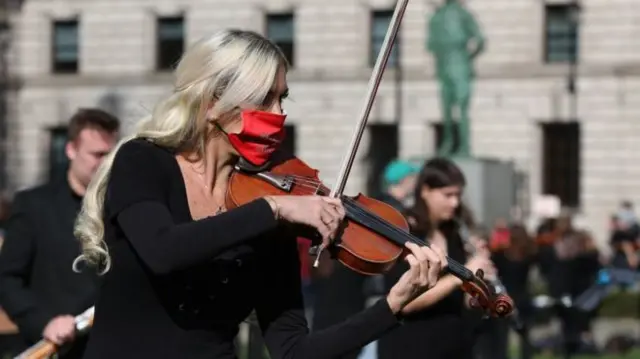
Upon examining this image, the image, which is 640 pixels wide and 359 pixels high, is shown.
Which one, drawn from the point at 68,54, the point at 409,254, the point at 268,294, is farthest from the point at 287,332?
the point at 68,54

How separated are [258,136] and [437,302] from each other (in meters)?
3.12

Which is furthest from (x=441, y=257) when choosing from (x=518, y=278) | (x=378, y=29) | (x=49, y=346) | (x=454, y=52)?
(x=378, y=29)

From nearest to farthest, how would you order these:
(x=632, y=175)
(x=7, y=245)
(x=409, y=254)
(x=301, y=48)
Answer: (x=409, y=254) < (x=7, y=245) < (x=632, y=175) < (x=301, y=48)

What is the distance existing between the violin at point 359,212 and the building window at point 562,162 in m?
37.4

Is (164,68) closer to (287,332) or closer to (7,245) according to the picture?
(7,245)

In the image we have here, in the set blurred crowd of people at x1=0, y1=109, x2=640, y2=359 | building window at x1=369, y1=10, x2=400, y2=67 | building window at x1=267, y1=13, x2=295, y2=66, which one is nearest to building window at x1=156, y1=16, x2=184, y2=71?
building window at x1=267, y1=13, x2=295, y2=66

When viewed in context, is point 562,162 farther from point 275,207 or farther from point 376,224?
point 275,207

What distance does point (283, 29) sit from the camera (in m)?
44.9

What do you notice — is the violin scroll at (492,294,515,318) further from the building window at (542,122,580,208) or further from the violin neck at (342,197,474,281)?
the building window at (542,122,580,208)

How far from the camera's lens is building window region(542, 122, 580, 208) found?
4166 centimetres

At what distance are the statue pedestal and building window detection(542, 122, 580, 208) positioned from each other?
9.39 m

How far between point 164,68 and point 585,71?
36.7 ft

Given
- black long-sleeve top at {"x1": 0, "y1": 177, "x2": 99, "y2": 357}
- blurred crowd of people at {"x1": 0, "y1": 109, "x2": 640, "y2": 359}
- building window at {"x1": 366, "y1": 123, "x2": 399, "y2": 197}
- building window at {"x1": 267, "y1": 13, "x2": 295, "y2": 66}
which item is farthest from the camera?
building window at {"x1": 267, "y1": 13, "x2": 295, "y2": 66}

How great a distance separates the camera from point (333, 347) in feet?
14.1
